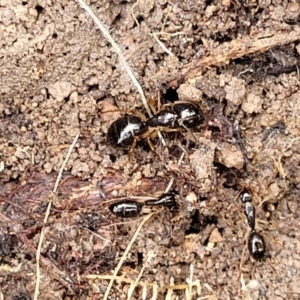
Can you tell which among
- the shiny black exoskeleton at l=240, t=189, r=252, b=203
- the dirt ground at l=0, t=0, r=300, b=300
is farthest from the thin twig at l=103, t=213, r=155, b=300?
the shiny black exoskeleton at l=240, t=189, r=252, b=203

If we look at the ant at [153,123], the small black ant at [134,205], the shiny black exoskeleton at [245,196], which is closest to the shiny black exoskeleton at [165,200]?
the small black ant at [134,205]

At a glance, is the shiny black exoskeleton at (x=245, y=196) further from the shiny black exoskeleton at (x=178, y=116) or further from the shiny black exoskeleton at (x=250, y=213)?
the shiny black exoskeleton at (x=178, y=116)

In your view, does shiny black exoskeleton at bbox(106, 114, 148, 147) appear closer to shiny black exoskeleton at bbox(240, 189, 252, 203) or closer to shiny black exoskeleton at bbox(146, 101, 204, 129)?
shiny black exoskeleton at bbox(146, 101, 204, 129)

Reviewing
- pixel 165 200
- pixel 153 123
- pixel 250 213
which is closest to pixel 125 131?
pixel 153 123

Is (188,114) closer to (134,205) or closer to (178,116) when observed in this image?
(178,116)

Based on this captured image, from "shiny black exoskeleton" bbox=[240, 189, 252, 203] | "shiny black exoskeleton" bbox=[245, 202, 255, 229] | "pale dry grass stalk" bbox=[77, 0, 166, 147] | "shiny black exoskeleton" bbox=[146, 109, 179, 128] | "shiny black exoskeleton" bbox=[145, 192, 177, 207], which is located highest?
"pale dry grass stalk" bbox=[77, 0, 166, 147]

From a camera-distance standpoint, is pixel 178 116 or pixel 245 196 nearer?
pixel 178 116
